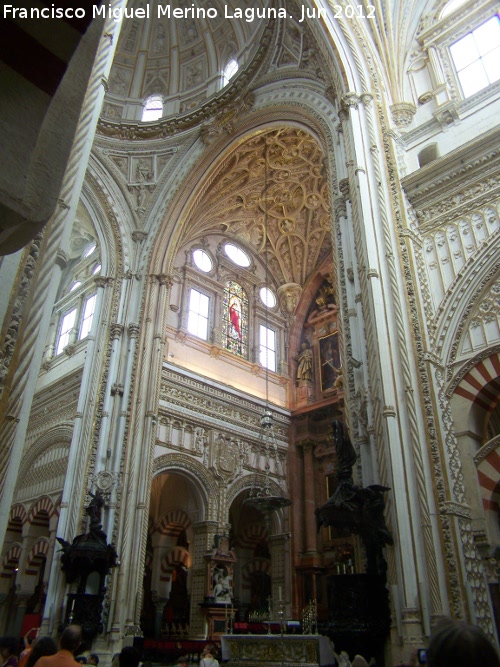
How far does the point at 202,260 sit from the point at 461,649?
19078 mm

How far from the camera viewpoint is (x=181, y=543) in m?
18.6

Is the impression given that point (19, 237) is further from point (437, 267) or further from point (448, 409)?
point (437, 267)

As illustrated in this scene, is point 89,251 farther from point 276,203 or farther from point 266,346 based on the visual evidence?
point 266,346

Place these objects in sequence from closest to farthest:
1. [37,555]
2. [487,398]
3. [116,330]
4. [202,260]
Result: [487,398] → [116,330] → [37,555] → [202,260]

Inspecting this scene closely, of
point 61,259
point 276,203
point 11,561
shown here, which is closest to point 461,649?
point 61,259

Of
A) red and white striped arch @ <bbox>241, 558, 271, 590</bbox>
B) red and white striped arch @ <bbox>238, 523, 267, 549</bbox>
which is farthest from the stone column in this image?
red and white striped arch @ <bbox>241, 558, 271, 590</bbox>

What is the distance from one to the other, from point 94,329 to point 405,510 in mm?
10869

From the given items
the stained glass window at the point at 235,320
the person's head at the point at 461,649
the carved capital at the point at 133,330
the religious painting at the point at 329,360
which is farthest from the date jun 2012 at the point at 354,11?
the person's head at the point at 461,649

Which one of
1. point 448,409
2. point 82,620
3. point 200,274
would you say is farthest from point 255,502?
point 200,274

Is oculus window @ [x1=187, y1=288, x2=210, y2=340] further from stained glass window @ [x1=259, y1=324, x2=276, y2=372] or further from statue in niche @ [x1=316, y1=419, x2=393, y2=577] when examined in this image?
statue in niche @ [x1=316, y1=419, x2=393, y2=577]

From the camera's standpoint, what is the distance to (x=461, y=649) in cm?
128

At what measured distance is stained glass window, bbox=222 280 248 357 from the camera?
19.5 meters

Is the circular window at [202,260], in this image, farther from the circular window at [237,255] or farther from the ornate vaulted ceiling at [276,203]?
the circular window at [237,255]

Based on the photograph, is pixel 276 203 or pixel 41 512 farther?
pixel 276 203
